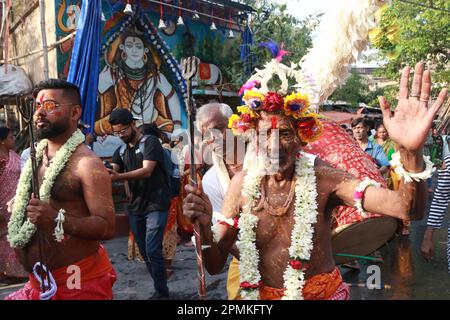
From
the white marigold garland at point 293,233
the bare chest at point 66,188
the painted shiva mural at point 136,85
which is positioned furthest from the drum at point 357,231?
the painted shiva mural at point 136,85

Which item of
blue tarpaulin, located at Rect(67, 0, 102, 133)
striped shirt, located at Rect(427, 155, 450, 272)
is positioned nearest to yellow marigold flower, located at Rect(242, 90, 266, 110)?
striped shirt, located at Rect(427, 155, 450, 272)

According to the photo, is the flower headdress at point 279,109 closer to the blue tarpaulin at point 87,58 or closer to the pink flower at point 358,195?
the pink flower at point 358,195

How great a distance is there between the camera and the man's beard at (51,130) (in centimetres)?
283

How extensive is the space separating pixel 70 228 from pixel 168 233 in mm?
3540

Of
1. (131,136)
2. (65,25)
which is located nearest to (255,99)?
(131,136)

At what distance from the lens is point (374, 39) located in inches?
145

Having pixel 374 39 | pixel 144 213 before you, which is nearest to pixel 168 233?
pixel 144 213

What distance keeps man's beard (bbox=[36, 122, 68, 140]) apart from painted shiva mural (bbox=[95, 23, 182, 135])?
6.05 metres

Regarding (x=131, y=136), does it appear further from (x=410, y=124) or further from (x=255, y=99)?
(x=410, y=124)

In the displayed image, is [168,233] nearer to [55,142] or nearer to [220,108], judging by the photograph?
[220,108]

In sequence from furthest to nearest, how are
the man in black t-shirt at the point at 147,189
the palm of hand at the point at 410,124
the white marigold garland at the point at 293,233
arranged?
the man in black t-shirt at the point at 147,189 < the white marigold garland at the point at 293,233 < the palm of hand at the point at 410,124

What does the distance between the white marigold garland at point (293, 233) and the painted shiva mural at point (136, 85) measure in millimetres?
6787

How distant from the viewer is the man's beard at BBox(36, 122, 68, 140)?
283 cm

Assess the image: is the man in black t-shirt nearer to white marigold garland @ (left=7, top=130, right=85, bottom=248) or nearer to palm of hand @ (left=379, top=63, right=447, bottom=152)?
white marigold garland @ (left=7, top=130, right=85, bottom=248)
